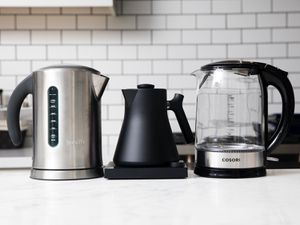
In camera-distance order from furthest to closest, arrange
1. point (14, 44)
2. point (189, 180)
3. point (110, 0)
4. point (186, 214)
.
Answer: point (14, 44) → point (110, 0) → point (189, 180) → point (186, 214)

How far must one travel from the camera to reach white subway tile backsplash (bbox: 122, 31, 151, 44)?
2.12 m

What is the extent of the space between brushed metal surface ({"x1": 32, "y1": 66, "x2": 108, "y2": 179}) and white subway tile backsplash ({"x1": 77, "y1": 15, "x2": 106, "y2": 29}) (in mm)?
1119

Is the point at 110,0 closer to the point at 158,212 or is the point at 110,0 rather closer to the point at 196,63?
the point at 196,63

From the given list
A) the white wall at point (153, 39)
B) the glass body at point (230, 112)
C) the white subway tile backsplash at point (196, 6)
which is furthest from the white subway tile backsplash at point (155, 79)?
the glass body at point (230, 112)

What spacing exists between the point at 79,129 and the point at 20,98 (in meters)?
0.17

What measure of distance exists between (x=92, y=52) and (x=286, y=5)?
0.94 metres

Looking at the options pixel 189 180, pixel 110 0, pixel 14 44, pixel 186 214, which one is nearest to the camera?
pixel 186 214

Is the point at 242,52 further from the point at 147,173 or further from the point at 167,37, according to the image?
the point at 147,173

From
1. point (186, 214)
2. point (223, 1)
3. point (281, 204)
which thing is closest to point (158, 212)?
point (186, 214)

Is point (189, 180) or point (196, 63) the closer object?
point (189, 180)

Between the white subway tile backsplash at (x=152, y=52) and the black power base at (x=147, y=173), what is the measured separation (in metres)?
1.18

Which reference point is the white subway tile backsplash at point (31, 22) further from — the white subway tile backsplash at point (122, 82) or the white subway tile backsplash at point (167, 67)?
the white subway tile backsplash at point (167, 67)

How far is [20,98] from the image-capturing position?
1062 mm

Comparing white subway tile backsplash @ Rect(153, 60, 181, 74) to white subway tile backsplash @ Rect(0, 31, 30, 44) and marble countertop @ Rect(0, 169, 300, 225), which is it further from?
marble countertop @ Rect(0, 169, 300, 225)
